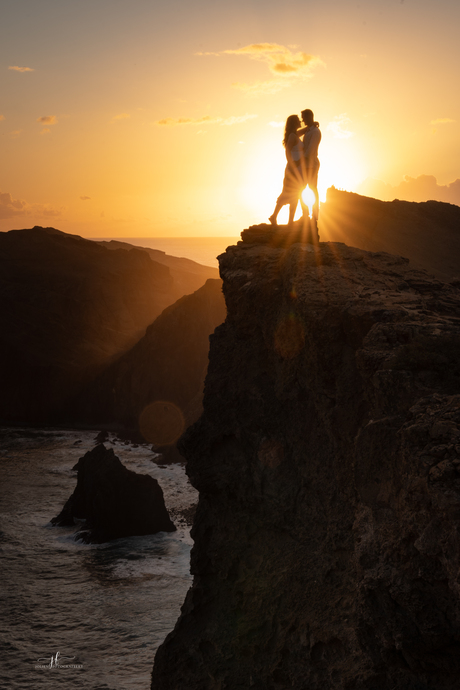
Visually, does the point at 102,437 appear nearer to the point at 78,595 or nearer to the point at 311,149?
the point at 78,595

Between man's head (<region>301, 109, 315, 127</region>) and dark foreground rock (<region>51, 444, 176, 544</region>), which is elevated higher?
man's head (<region>301, 109, 315, 127</region>)

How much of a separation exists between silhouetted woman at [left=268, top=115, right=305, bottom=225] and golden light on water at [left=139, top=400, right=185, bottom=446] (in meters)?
44.6

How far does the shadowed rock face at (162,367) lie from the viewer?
211ft

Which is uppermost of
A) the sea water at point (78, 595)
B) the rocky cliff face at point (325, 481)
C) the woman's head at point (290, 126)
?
the woman's head at point (290, 126)

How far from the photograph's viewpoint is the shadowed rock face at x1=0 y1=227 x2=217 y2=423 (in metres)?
67.9

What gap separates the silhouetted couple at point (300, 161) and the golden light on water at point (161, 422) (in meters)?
44.7

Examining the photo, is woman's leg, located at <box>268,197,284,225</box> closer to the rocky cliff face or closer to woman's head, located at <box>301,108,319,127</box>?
the rocky cliff face

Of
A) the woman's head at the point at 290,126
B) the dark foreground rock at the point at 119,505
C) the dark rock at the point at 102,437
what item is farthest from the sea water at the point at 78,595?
the woman's head at the point at 290,126

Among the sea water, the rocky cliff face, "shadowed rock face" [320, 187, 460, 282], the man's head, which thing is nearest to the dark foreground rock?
the sea water

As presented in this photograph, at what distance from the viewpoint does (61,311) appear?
79.4 m

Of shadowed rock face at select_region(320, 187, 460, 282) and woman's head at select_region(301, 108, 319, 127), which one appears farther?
shadowed rock face at select_region(320, 187, 460, 282)

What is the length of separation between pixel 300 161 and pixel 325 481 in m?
7.31

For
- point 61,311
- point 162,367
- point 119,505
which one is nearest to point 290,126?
point 119,505

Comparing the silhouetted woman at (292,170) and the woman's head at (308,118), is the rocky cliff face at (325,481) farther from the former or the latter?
the woman's head at (308,118)
